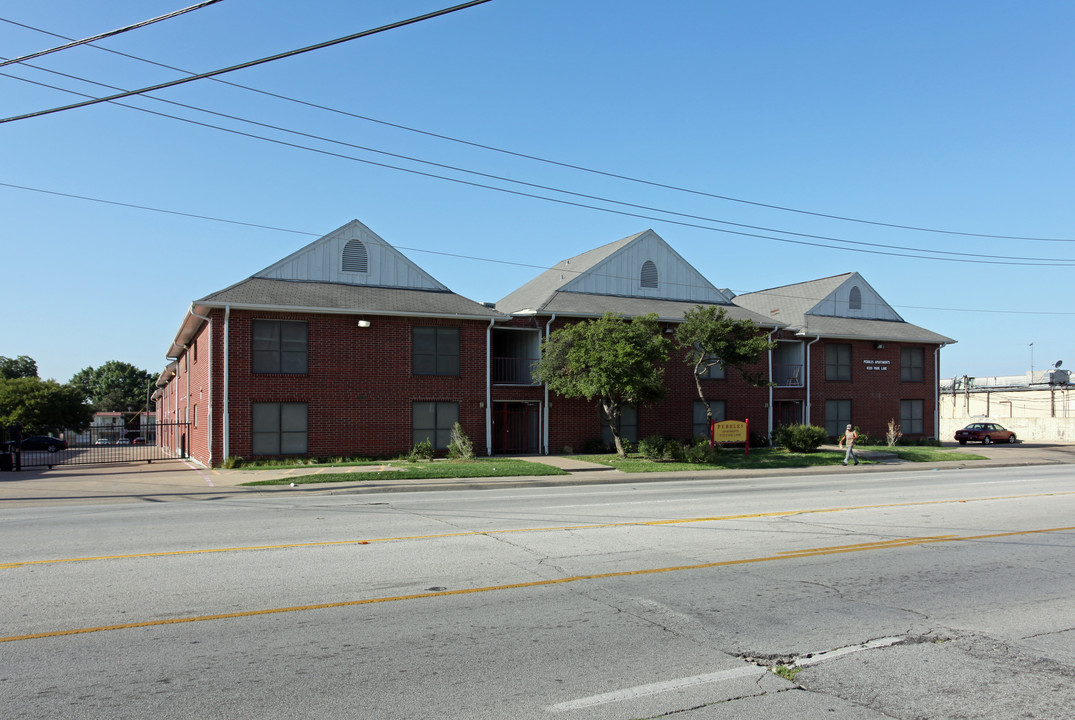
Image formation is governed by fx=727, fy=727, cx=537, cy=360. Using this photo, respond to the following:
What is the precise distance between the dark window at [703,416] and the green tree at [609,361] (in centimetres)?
543

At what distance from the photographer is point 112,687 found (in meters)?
4.70

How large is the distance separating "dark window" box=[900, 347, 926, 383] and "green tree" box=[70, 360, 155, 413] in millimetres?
109464

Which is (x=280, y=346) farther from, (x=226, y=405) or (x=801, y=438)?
(x=801, y=438)

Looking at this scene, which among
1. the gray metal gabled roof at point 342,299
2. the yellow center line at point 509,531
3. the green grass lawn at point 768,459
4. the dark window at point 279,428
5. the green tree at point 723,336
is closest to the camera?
the yellow center line at point 509,531

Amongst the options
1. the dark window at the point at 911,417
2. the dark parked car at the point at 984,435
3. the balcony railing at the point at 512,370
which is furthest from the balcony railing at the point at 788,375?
the dark parked car at the point at 984,435

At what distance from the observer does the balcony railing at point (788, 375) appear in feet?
114

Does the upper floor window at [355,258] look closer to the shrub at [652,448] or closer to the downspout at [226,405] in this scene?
the downspout at [226,405]

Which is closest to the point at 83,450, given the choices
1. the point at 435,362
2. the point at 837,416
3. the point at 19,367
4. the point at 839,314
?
the point at 435,362

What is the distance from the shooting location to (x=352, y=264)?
88.2ft

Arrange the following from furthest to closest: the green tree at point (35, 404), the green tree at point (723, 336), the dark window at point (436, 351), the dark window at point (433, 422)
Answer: the green tree at point (35, 404)
the dark window at point (436, 351)
the dark window at point (433, 422)
the green tree at point (723, 336)

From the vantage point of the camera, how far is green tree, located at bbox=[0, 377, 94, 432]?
61.2m

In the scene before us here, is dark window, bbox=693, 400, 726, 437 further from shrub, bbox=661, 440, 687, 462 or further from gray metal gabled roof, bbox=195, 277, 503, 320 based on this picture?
gray metal gabled roof, bbox=195, 277, 503, 320

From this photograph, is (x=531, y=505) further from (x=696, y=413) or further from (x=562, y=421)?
(x=696, y=413)

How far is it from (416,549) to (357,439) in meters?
16.3
